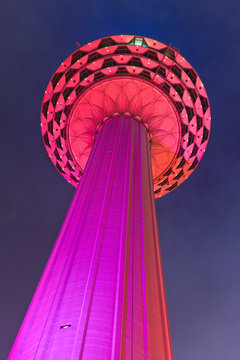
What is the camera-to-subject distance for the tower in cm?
818

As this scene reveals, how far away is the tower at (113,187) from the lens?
8.18 metres

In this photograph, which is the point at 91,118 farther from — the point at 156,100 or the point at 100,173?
the point at 100,173

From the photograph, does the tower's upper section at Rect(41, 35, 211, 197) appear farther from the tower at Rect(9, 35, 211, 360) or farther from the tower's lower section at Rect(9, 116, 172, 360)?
the tower's lower section at Rect(9, 116, 172, 360)

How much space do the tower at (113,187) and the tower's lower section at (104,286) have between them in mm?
32

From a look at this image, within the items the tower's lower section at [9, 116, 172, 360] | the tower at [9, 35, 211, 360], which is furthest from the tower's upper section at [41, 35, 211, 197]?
the tower's lower section at [9, 116, 172, 360]

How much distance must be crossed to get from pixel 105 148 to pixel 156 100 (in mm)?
5594

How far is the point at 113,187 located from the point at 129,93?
866 centimetres

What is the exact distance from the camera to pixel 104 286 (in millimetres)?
9070

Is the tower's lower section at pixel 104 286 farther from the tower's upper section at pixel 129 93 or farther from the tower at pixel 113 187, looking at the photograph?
the tower's upper section at pixel 129 93

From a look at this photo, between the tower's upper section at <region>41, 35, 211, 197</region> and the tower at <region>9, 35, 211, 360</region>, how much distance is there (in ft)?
0.20

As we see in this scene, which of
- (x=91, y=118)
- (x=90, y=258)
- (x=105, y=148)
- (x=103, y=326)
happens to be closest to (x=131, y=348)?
(x=103, y=326)

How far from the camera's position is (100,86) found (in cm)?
1995

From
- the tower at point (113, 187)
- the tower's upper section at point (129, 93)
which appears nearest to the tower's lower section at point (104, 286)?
the tower at point (113, 187)

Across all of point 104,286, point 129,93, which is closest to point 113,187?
point 104,286
